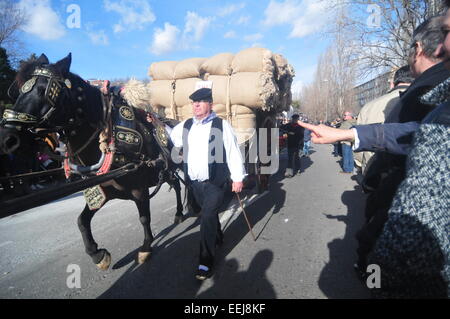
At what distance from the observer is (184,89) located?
4.75m

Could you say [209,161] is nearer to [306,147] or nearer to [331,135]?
[331,135]

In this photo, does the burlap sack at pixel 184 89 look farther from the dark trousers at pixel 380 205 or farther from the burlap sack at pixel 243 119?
the dark trousers at pixel 380 205

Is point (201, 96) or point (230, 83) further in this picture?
point (230, 83)

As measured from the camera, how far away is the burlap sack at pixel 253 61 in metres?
4.33

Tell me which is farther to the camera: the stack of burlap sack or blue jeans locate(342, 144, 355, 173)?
blue jeans locate(342, 144, 355, 173)

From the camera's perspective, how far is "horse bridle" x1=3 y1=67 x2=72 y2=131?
1723 mm

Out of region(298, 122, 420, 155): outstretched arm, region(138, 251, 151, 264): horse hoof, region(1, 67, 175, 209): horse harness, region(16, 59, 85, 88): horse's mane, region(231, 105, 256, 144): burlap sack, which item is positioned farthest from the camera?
region(231, 105, 256, 144): burlap sack

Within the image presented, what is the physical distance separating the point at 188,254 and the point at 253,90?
9.44ft

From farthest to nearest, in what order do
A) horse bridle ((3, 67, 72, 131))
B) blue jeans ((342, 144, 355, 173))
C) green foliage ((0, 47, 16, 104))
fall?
green foliage ((0, 47, 16, 104))
blue jeans ((342, 144, 355, 173))
horse bridle ((3, 67, 72, 131))

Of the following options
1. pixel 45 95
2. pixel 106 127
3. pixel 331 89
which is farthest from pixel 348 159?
pixel 331 89

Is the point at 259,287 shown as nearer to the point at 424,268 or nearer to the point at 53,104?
the point at 424,268

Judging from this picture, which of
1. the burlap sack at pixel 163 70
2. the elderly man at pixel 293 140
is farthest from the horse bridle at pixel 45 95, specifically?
the elderly man at pixel 293 140

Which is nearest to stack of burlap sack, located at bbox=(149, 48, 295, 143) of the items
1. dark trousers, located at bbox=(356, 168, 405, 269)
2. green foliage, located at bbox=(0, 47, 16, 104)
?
dark trousers, located at bbox=(356, 168, 405, 269)

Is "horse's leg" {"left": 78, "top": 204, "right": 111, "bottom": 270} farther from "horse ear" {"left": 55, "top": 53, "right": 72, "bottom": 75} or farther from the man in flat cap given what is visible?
"horse ear" {"left": 55, "top": 53, "right": 72, "bottom": 75}
